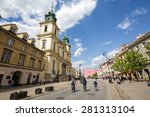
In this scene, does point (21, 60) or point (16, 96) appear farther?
point (21, 60)

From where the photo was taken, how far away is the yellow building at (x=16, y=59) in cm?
2289

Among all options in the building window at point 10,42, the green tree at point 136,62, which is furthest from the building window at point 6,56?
the green tree at point 136,62

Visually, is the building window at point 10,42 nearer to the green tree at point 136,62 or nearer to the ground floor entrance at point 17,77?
the ground floor entrance at point 17,77

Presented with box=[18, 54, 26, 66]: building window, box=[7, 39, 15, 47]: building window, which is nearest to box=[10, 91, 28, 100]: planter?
box=[7, 39, 15, 47]: building window

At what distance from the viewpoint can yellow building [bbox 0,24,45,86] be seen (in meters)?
22.9

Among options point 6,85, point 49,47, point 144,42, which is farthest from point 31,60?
point 144,42

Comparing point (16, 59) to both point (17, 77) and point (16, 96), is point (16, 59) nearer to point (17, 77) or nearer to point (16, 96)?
point (17, 77)

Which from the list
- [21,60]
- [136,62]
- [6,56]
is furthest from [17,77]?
[136,62]

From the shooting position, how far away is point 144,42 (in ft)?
108

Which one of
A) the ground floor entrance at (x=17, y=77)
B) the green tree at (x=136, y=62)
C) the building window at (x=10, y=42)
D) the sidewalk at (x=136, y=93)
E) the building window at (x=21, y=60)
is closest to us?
the sidewalk at (x=136, y=93)

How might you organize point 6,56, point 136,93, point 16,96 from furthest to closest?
1. point 6,56
2. point 136,93
3. point 16,96

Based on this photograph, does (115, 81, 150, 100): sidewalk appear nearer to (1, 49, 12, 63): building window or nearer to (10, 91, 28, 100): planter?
(10, 91, 28, 100): planter

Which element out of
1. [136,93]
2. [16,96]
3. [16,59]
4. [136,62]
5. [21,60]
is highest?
[21,60]

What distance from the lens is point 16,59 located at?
86.6 ft
